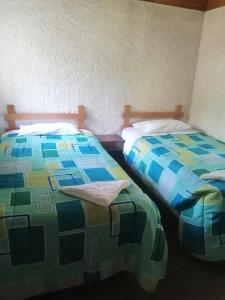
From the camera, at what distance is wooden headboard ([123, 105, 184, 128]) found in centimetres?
298

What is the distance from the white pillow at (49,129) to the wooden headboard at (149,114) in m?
0.68

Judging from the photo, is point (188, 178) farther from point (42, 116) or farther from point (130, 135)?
point (42, 116)

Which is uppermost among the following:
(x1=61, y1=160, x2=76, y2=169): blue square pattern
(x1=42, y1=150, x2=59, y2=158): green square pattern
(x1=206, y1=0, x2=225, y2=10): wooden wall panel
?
(x1=206, y1=0, x2=225, y2=10): wooden wall panel

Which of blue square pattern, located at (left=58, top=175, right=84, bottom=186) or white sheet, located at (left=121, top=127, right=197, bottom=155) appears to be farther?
white sheet, located at (left=121, top=127, right=197, bottom=155)

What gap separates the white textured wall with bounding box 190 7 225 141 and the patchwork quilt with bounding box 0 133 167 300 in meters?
1.75

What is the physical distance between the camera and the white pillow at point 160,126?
9.29ft

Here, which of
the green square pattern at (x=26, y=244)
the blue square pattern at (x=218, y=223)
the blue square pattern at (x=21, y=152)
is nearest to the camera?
the green square pattern at (x=26, y=244)

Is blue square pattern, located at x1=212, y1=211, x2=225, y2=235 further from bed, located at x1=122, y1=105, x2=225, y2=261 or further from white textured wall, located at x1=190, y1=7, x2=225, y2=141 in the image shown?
white textured wall, located at x1=190, y1=7, x2=225, y2=141

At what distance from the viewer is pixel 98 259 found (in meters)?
1.34

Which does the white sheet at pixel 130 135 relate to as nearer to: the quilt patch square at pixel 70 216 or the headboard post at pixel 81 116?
the headboard post at pixel 81 116

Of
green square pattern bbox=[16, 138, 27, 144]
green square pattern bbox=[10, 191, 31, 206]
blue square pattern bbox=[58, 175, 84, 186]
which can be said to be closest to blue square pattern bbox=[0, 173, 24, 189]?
green square pattern bbox=[10, 191, 31, 206]

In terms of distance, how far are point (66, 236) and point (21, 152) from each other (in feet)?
3.42

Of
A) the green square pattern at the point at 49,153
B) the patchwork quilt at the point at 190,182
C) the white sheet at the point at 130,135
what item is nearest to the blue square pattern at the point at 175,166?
the patchwork quilt at the point at 190,182

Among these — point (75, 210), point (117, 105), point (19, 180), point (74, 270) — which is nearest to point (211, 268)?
point (74, 270)
